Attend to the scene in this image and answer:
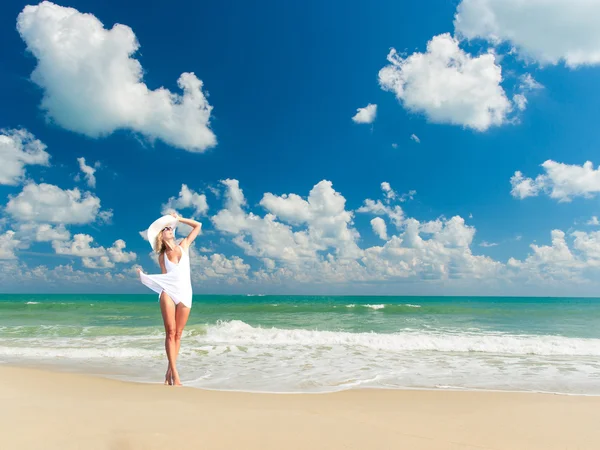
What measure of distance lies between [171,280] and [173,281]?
3 centimetres

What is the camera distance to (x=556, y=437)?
3.75 meters

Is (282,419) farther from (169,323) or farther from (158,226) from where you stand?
(158,226)

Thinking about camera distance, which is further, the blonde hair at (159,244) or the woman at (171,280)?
the blonde hair at (159,244)

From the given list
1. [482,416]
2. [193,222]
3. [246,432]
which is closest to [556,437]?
[482,416]

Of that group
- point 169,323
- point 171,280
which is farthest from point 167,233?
point 169,323

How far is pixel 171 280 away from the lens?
18.5 feet

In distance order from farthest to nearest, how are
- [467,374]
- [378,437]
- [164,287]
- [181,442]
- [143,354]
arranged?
1. [143,354]
2. [467,374]
3. [164,287]
4. [378,437]
5. [181,442]

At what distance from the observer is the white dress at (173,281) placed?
18.3 ft

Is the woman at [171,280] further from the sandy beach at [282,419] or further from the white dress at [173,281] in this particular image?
the sandy beach at [282,419]

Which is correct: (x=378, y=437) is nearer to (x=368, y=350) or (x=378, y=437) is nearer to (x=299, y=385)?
(x=299, y=385)

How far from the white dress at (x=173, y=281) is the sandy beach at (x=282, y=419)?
1314mm

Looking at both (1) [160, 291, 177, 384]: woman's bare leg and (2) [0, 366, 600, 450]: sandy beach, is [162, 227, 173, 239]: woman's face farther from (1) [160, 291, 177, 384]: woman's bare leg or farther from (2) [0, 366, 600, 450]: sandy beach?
(2) [0, 366, 600, 450]: sandy beach

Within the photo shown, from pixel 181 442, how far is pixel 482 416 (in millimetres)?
3443

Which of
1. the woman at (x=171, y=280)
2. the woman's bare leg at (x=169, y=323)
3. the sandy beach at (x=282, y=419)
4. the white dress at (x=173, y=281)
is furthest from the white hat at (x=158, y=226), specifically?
the sandy beach at (x=282, y=419)
